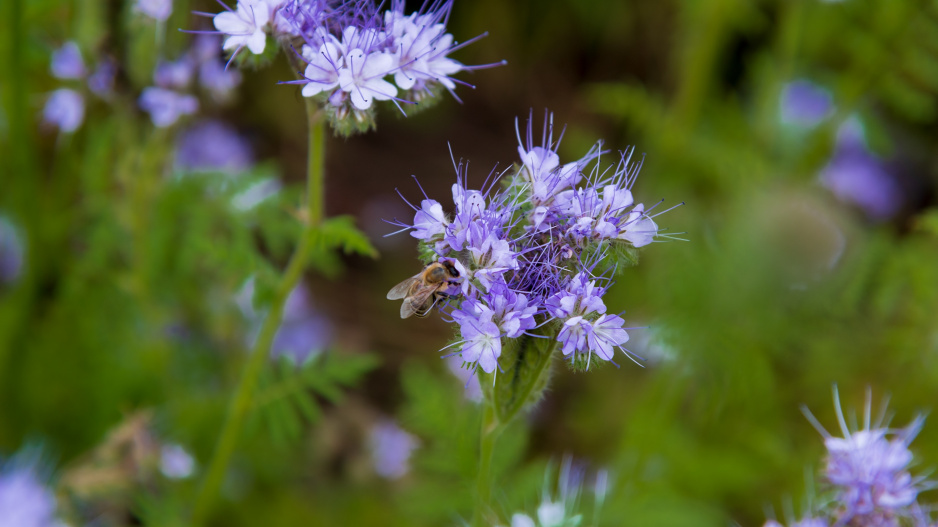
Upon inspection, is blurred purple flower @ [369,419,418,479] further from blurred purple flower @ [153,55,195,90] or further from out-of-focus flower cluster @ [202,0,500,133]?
out-of-focus flower cluster @ [202,0,500,133]

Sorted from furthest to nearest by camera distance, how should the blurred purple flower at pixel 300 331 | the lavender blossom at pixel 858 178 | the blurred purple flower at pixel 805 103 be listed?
the blurred purple flower at pixel 805 103
the lavender blossom at pixel 858 178
the blurred purple flower at pixel 300 331

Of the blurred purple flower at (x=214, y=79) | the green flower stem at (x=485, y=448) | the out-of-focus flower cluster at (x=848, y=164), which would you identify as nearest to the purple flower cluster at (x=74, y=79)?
the blurred purple flower at (x=214, y=79)

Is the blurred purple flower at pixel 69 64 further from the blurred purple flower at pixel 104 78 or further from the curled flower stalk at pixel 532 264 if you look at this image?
the curled flower stalk at pixel 532 264

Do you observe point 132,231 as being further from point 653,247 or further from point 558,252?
point 653,247

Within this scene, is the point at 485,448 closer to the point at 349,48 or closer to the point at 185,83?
the point at 349,48

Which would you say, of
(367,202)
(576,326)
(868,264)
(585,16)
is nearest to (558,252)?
(576,326)

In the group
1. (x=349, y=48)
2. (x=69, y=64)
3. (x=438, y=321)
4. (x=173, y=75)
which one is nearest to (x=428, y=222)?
(x=349, y=48)

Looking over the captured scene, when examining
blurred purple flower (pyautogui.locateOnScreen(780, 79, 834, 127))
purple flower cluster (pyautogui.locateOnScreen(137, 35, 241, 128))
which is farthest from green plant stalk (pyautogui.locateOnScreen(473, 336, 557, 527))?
blurred purple flower (pyautogui.locateOnScreen(780, 79, 834, 127))
